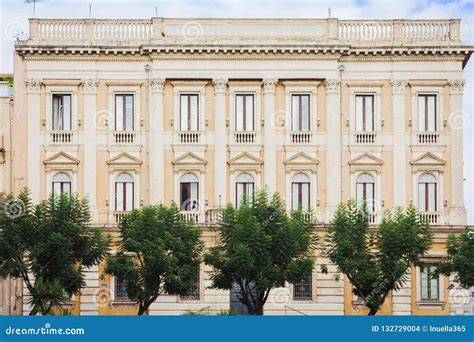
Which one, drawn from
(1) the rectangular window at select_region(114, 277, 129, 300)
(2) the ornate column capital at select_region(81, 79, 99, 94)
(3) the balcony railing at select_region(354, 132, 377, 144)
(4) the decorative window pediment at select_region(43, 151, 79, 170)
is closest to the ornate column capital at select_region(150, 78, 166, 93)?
(2) the ornate column capital at select_region(81, 79, 99, 94)

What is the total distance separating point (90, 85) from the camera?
57.7 metres

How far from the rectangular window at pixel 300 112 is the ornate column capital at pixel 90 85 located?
9.58 m

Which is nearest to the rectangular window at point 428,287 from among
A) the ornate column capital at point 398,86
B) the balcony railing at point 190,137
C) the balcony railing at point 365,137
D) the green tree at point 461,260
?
the green tree at point 461,260

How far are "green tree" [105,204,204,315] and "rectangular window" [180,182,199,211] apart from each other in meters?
5.83

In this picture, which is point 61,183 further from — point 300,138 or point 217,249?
point 300,138

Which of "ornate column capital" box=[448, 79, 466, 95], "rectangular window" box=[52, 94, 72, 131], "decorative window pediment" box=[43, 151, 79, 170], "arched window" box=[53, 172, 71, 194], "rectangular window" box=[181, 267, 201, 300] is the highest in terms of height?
"ornate column capital" box=[448, 79, 466, 95]

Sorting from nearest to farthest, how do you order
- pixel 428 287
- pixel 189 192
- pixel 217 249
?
pixel 217 249 < pixel 428 287 < pixel 189 192

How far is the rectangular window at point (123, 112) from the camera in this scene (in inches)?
2281

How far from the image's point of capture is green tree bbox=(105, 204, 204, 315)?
49781mm

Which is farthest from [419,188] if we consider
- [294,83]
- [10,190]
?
[10,190]

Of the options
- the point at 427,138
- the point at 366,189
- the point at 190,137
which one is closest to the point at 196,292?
the point at 190,137

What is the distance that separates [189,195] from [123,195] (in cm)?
319

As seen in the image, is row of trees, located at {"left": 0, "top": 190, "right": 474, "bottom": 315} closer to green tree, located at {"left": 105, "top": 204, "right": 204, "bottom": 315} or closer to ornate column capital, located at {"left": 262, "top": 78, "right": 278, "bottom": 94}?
green tree, located at {"left": 105, "top": 204, "right": 204, "bottom": 315}
